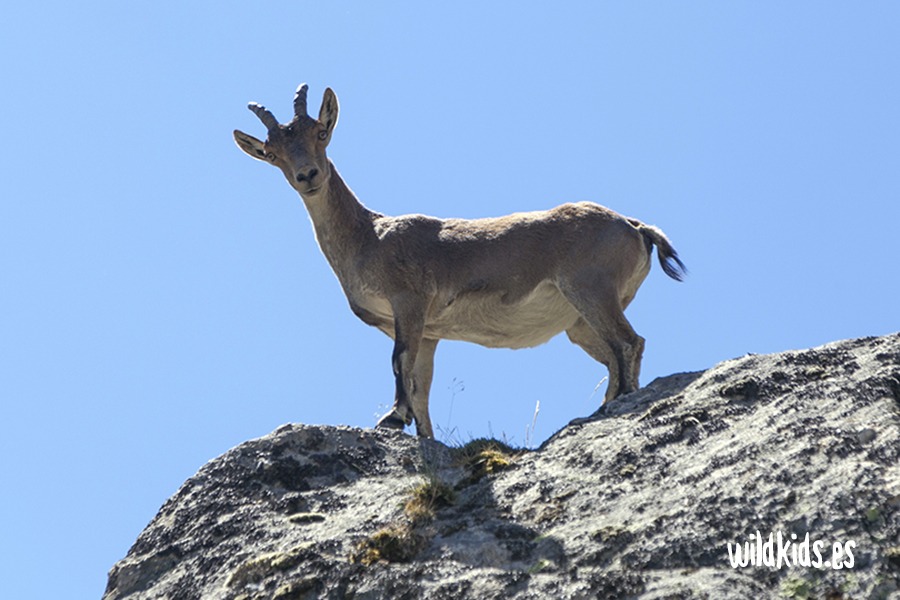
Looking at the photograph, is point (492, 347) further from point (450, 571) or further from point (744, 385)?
point (450, 571)

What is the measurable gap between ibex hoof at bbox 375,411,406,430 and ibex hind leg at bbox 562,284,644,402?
83.1 inches

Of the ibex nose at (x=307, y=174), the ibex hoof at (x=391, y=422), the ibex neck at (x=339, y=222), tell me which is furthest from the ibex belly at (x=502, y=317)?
the ibex nose at (x=307, y=174)

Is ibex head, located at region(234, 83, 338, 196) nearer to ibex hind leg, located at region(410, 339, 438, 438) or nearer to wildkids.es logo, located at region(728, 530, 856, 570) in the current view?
ibex hind leg, located at region(410, 339, 438, 438)

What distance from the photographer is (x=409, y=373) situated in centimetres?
1259

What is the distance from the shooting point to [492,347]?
13883mm

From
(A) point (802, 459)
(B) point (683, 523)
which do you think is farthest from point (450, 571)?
(A) point (802, 459)

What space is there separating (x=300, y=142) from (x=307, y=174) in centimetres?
41

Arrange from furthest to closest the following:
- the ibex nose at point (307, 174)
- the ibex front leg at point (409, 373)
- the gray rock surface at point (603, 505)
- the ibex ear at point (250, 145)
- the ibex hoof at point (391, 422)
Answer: the ibex ear at point (250, 145), the ibex nose at point (307, 174), the ibex front leg at point (409, 373), the ibex hoof at point (391, 422), the gray rock surface at point (603, 505)

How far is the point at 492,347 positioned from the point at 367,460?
12.9 ft

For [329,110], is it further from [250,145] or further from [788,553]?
[788,553]

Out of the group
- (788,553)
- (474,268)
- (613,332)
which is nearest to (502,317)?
(474,268)

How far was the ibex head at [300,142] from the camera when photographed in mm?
13594

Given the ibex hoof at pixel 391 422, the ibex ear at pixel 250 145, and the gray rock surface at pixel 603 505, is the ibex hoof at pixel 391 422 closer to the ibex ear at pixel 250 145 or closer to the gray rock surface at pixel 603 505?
the gray rock surface at pixel 603 505

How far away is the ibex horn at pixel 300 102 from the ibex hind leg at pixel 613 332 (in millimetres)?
3348
